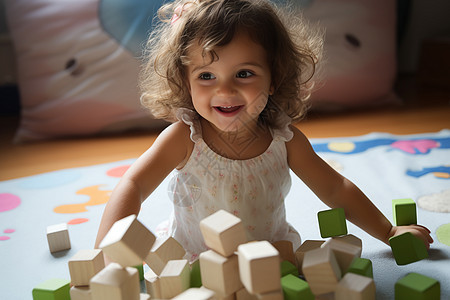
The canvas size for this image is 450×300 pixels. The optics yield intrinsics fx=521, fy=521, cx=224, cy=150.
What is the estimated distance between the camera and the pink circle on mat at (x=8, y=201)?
121 cm

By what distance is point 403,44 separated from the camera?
254 centimetres

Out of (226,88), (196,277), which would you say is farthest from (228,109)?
(196,277)

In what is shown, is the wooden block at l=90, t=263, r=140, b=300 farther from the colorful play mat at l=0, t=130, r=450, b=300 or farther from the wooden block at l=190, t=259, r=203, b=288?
the colorful play mat at l=0, t=130, r=450, b=300

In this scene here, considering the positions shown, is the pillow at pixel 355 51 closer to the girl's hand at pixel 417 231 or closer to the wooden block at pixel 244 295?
the girl's hand at pixel 417 231

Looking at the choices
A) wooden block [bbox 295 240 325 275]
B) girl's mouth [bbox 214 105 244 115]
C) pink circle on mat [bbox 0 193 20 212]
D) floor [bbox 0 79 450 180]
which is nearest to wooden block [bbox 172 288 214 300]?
wooden block [bbox 295 240 325 275]

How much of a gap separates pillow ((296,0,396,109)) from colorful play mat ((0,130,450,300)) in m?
0.36

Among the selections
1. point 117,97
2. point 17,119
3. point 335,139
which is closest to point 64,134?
point 117,97

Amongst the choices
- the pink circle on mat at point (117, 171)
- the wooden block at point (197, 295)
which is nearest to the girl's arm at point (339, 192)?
the wooden block at point (197, 295)

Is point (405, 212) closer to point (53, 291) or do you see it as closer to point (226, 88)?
point (226, 88)

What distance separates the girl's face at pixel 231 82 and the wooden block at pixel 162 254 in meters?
0.22

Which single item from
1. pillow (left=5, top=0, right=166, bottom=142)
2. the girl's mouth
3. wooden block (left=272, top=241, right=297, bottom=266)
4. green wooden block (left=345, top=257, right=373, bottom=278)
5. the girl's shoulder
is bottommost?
green wooden block (left=345, top=257, right=373, bottom=278)

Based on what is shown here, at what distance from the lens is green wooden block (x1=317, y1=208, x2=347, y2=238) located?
85 centimetres

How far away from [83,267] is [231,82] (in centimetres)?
36

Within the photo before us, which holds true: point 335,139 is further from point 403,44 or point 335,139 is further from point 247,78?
point 403,44
